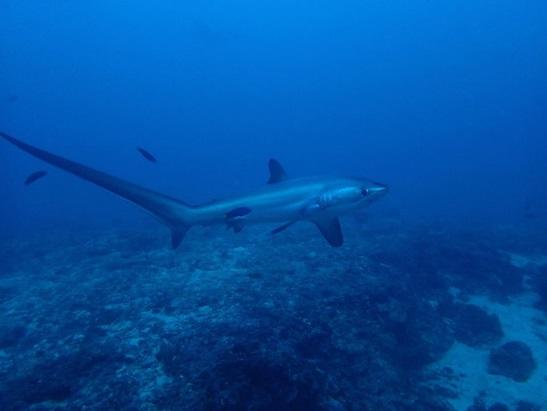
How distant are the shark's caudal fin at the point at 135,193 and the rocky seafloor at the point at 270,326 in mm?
2056

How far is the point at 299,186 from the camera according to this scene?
6.04 meters

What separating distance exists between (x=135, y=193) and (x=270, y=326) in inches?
131

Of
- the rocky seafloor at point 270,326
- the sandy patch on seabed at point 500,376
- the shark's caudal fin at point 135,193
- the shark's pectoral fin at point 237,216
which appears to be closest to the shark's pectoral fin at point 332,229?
the shark's pectoral fin at point 237,216

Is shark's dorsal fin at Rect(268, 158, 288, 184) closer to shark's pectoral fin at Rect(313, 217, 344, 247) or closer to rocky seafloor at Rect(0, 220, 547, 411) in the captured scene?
shark's pectoral fin at Rect(313, 217, 344, 247)

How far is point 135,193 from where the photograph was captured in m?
5.08

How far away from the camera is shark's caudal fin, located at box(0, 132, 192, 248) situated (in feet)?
13.4

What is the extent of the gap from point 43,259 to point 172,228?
12.4m

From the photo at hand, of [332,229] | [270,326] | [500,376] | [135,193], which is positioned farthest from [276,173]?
[500,376]

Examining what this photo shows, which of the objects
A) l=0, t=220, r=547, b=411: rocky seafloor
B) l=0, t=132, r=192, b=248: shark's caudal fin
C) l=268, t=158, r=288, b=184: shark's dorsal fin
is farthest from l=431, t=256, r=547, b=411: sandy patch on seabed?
l=0, t=132, r=192, b=248: shark's caudal fin

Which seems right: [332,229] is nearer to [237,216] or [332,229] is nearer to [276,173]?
[276,173]

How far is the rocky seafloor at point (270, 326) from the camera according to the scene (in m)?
5.38

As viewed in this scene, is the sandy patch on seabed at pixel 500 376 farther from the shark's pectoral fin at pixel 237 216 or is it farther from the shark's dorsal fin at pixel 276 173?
the shark's pectoral fin at pixel 237 216

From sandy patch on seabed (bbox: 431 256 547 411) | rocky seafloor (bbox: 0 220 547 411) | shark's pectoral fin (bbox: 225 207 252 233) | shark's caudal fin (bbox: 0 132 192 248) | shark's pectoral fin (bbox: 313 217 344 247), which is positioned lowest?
sandy patch on seabed (bbox: 431 256 547 411)

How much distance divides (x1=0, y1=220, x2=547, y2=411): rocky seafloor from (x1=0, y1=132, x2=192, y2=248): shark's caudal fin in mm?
2056
